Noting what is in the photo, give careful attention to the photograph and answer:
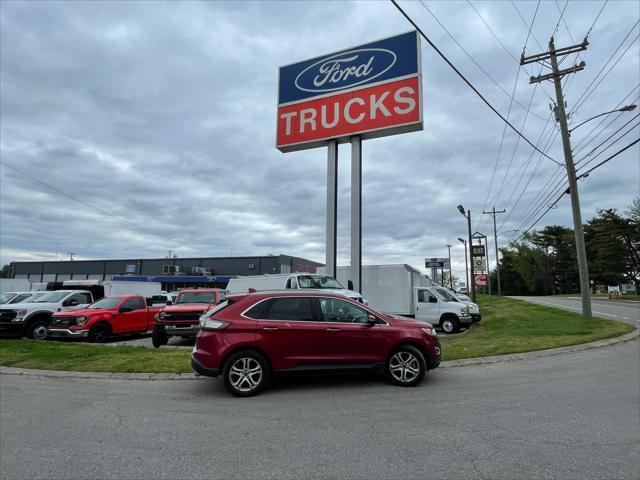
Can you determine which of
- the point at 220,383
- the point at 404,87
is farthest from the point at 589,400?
the point at 404,87

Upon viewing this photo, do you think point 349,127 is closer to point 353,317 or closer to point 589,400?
point 353,317

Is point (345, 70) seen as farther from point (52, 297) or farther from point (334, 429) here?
point (334, 429)

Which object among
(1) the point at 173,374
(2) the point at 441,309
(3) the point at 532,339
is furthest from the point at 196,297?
(3) the point at 532,339

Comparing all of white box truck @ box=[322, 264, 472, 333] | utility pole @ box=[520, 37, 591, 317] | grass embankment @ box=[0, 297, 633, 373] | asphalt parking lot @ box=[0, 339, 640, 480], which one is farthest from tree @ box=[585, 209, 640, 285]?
asphalt parking lot @ box=[0, 339, 640, 480]

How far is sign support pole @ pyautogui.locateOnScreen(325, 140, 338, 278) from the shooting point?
17.4 metres

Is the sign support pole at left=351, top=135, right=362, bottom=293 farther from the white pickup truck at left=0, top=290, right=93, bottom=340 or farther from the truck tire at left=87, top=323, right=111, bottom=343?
the white pickup truck at left=0, top=290, right=93, bottom=340

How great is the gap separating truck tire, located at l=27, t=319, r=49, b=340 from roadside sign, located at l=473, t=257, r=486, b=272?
1020 inches

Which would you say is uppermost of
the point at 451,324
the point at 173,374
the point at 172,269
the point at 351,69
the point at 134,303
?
the point at 351,69

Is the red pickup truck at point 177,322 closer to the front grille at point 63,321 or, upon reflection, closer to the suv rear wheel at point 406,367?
the front grille at point 63,321

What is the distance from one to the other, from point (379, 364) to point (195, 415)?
287cm

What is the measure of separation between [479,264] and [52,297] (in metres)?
26.0

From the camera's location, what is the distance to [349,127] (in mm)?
17250

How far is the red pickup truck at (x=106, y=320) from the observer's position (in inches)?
509

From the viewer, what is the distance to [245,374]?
6.16m
